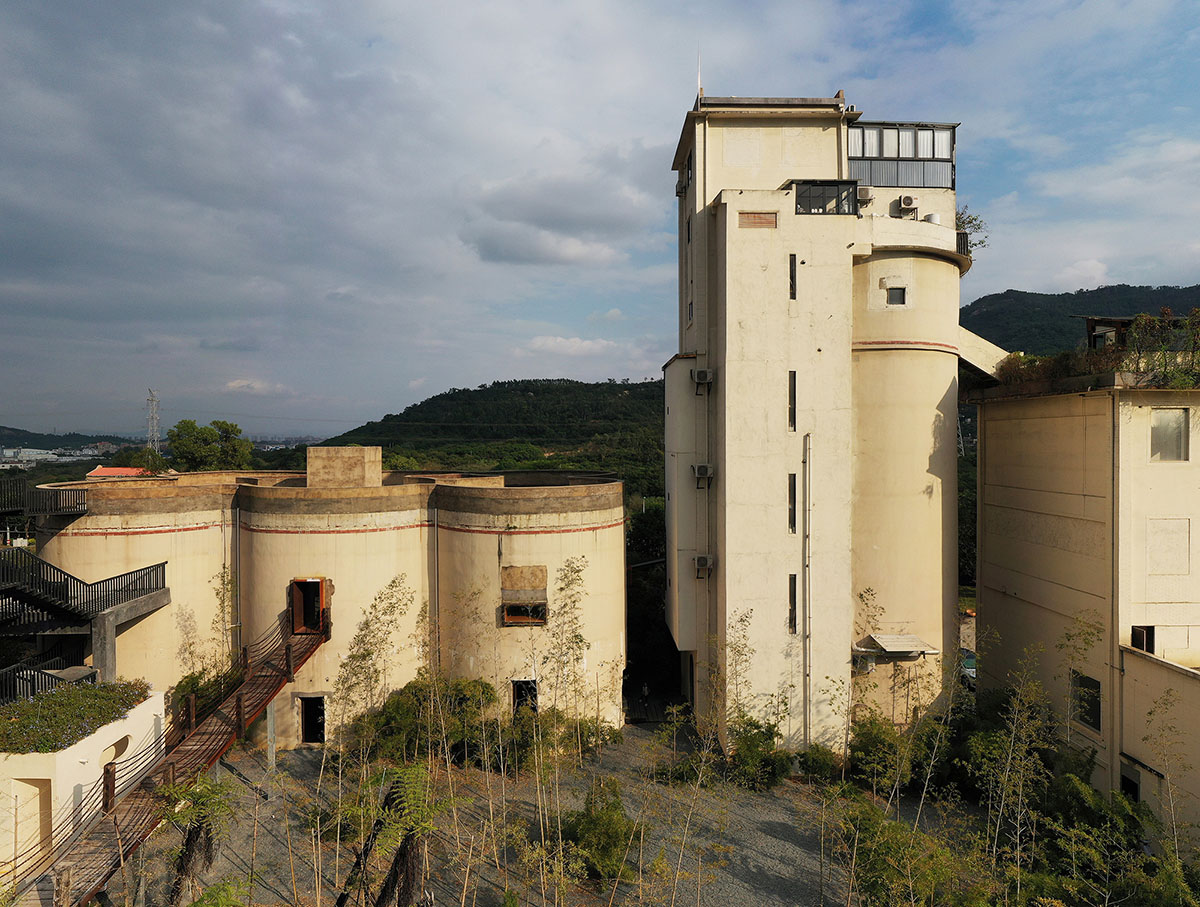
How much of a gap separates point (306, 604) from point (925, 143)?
25.9 metres

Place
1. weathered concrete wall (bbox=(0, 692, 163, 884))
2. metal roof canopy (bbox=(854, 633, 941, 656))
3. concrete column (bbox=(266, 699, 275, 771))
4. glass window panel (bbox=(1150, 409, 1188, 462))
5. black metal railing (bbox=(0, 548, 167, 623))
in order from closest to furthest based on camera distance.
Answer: weathered concrete wall (bbox=(0, 692, 163, 884)) → black metal railing (bbox=(0, 548, 167, 623)) → glass window panel (bbox=(1150, 409, 1188, 462)) → concrete column (bbox=(266, 699, 275, 771)) → metal roof canopy (bbox=(854, 633, 941, 656))

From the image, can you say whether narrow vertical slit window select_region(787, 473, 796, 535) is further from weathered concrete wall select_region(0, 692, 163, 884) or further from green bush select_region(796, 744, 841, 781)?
weathered concrete wall select_region(0, 692, 163, 884)

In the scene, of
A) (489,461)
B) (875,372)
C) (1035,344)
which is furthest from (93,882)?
(1035,344)

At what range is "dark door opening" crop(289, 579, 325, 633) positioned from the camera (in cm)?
1912

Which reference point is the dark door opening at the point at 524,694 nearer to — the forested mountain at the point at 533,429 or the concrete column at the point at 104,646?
the concrete column at the point at 104,646

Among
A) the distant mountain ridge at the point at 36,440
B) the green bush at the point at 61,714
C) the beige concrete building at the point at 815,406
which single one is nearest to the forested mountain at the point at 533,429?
the beige concrete building at the point at 815,406

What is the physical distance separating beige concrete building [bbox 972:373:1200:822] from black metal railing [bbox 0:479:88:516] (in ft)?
95.2

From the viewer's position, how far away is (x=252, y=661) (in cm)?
1911

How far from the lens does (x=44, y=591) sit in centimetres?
1573

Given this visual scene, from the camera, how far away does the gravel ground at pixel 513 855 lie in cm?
1323

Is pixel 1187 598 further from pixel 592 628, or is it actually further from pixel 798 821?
pixel 592 628

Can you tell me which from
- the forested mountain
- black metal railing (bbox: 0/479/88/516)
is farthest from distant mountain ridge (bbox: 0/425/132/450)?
black metal railing (bbox: 0/479/88/516)

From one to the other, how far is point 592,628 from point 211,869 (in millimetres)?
11097

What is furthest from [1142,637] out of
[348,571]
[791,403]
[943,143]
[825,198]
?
[348,571]
